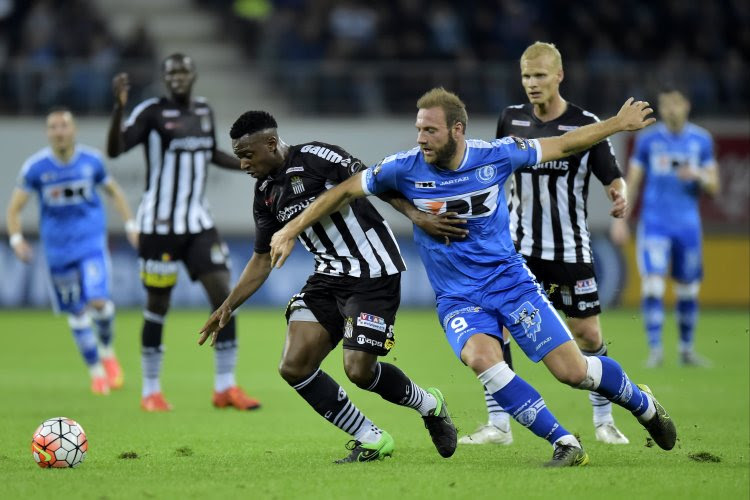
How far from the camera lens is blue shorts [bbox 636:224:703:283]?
1301 cm

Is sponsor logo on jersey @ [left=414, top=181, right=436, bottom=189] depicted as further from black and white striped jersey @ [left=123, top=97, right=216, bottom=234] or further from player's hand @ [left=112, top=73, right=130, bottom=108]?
black and white striped jersey @ [left=123, top=97, right=216, bottom=234]

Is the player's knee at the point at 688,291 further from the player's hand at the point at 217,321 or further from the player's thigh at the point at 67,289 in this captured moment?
the player's hand at the point at 217,321

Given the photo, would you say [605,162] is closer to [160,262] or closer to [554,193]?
[554,193]

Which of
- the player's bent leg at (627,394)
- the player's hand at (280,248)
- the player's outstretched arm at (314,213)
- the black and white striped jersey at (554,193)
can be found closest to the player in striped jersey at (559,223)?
the black and white striped jersey at (554,193)

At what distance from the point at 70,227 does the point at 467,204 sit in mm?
5985

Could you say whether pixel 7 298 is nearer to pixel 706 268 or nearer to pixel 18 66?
pixel 18 66

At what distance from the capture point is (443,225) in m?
6.73

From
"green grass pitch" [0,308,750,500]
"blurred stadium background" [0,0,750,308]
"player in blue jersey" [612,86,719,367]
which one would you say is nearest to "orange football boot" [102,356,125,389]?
"green grass pitch" [0,308,750,500]

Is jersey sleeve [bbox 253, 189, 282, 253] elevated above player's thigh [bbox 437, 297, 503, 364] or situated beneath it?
elevated above

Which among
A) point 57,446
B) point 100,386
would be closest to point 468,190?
point 57,446

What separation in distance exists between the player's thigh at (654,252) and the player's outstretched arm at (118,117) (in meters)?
5.88

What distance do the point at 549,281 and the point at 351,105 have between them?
41.5ft

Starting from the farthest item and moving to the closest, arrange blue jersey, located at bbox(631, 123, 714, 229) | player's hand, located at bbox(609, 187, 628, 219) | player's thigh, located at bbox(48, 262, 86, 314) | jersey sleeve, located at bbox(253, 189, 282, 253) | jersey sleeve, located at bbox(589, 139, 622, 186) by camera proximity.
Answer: blue jersey, located at bbox(631, 123, 714, 229)
player's thigh, located at bbox(48, 262, 86, 314)
jersey sleeve, located at bbox(589, 139, 622, 186)
player's hand, located at bbox(609, 187, 628, 219)
jersey sleeve, located at bbox(253, 189, 282, 253)

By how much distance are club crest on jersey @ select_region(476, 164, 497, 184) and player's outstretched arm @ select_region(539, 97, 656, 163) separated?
0.95 feet
